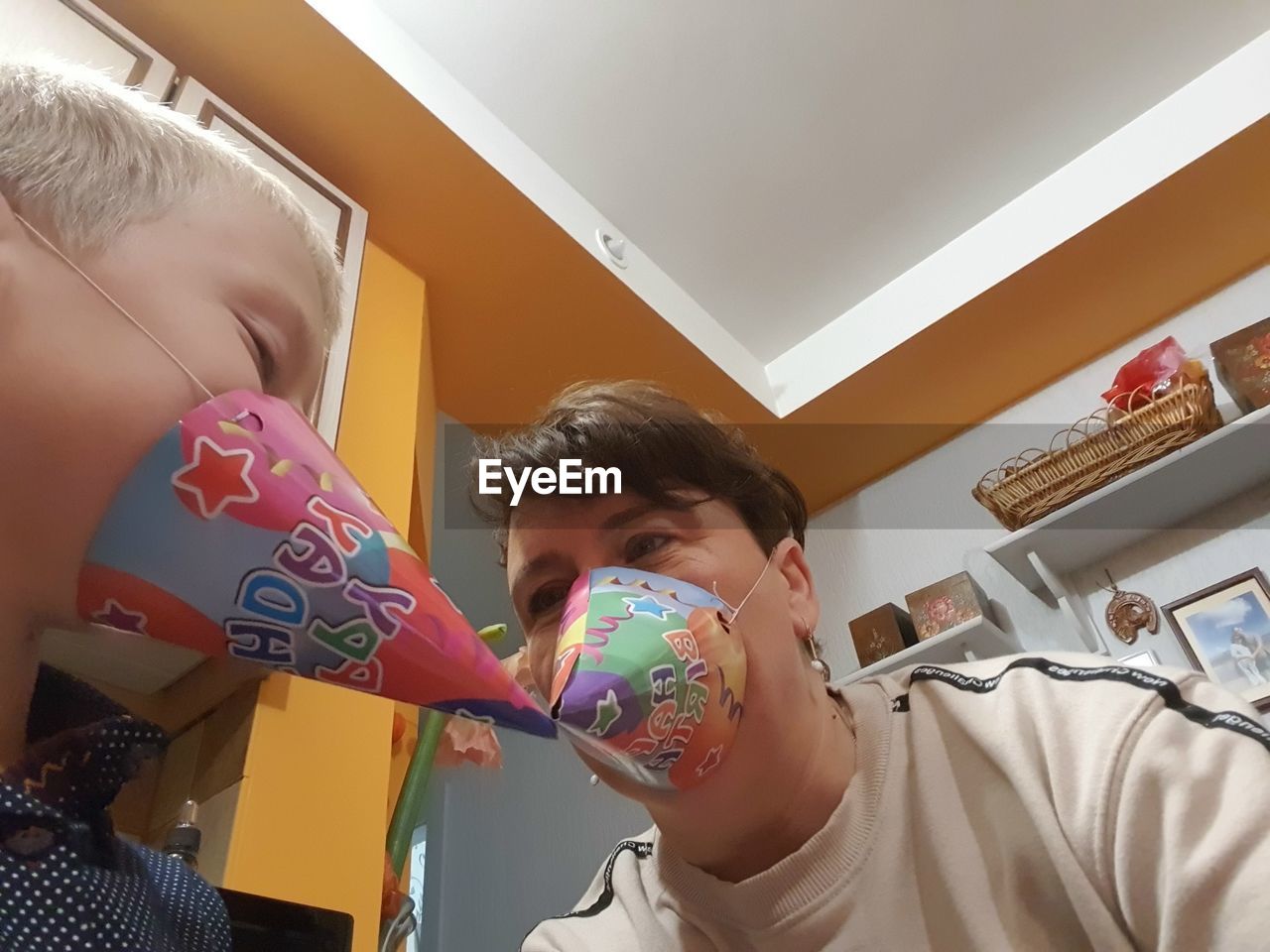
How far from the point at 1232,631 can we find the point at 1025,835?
1.27m

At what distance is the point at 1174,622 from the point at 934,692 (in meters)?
1.16

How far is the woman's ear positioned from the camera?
0.92 metres

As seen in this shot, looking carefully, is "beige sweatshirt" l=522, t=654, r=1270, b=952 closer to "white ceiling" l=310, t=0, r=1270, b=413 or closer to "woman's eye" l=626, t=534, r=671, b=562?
"woman's eye" l=626, t=534, r=671, b=562

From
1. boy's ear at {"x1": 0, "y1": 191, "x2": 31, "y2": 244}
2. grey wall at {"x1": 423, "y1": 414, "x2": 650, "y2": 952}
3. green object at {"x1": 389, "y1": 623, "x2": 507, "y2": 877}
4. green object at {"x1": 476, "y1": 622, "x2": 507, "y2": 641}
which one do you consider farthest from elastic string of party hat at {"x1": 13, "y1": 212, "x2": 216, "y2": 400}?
grey wall at {"x1": 423, "y1": 414, "x2": 650, "y2": 952}

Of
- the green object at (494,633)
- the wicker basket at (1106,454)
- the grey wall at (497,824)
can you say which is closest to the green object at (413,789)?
the green object at (494,633)

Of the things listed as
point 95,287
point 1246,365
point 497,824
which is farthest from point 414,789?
point 1246,365

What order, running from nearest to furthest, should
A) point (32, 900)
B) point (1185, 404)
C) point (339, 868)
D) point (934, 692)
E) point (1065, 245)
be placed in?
point (32, 900) < point (934, 692) < point (339, 868) < point (1185, 404) < point (1065, 245)

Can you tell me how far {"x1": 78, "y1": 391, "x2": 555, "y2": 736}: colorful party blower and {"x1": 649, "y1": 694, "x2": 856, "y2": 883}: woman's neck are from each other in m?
0.33

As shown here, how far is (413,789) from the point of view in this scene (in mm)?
1113

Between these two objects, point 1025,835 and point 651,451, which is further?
point 651,451

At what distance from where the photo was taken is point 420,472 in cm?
172

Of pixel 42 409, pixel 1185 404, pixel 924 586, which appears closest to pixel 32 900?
pixel 42 409

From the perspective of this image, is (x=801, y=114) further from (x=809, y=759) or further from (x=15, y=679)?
(x=15, y=679)

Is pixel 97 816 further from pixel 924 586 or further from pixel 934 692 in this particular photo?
pixel 924 586
